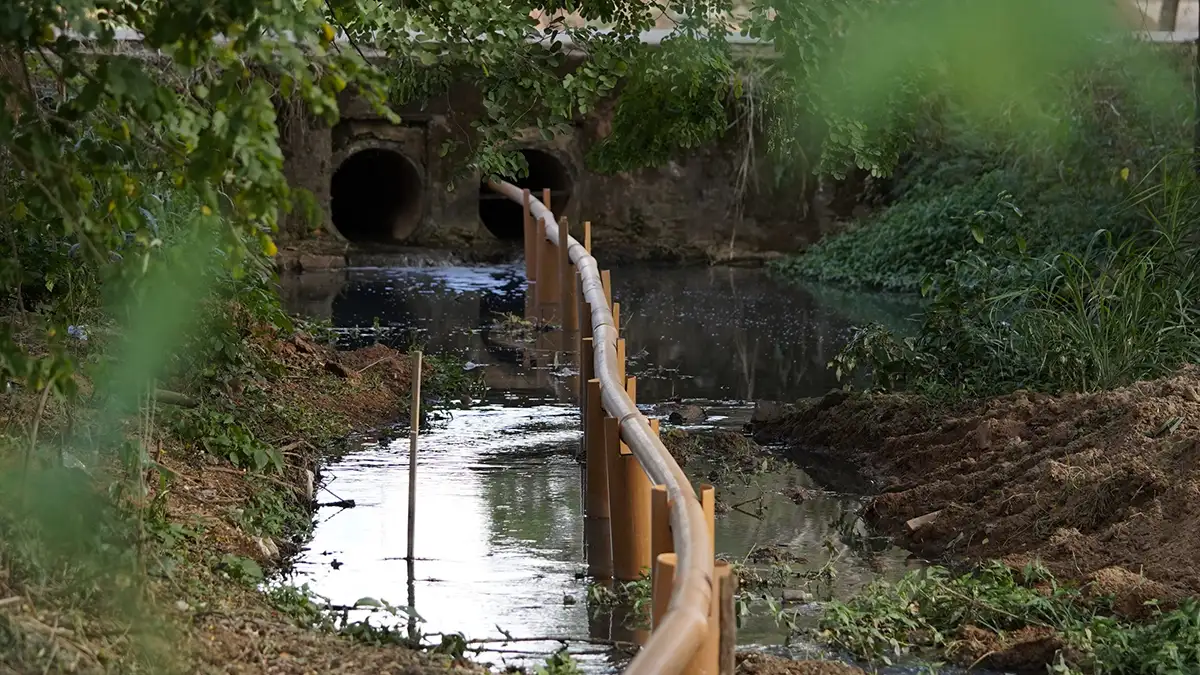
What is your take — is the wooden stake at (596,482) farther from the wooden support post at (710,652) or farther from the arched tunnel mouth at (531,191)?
the arched tunnel mouth at (531,191)

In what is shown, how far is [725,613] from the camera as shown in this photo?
4.04m

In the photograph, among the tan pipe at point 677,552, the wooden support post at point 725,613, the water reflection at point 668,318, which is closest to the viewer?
the tan pipe at point 677,552

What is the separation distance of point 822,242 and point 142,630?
15.8m

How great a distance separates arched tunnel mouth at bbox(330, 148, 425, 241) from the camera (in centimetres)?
2052

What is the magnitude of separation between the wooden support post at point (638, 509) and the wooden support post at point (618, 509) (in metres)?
0.02

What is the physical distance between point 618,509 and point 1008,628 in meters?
1.48

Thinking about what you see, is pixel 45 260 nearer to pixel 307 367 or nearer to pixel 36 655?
pixel 307 367

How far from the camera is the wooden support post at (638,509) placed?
6070mm

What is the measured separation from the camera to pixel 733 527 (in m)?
7.33

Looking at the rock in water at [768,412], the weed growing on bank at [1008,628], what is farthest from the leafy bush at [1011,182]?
the weed growing on bank at [1008,628]

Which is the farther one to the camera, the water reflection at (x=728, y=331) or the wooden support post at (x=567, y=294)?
the wooden support post at (x=567, y=294)

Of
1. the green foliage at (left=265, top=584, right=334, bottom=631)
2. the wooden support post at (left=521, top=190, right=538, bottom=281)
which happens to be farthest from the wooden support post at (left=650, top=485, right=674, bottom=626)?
the wooden support post at (left=521, top=190, right=538, bottom=281)

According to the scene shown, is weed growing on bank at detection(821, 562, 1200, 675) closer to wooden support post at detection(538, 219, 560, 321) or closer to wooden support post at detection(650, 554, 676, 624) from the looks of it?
wooden support post at detection(650, 554, 676, 624)

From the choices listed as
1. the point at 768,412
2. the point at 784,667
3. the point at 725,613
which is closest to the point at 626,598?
the point at 784,667
